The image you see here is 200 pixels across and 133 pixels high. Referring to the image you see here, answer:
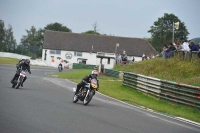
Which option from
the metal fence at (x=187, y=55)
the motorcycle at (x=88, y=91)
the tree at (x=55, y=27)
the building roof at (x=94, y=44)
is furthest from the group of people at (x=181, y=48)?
the tree at (x=55, y=27)

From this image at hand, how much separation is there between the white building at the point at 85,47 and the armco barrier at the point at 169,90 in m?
66.9

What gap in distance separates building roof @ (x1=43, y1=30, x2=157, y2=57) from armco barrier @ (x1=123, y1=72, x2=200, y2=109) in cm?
6736

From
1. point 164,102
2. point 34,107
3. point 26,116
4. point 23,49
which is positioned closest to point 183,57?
point 164,102

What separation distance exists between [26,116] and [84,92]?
20.1 ft

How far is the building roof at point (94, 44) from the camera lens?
95.9m

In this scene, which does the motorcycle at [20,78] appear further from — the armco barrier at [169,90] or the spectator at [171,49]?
the spectator at [171,49]

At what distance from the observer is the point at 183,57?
32281 millimetres

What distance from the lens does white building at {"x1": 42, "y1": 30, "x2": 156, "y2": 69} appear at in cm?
9506

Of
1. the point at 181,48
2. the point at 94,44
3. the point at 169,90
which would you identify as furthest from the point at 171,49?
the point at 94,44

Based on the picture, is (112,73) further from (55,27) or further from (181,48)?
(55,27)

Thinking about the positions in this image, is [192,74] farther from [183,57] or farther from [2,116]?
[2,116]

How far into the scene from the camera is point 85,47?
96.6 meters

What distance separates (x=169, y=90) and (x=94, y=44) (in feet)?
247

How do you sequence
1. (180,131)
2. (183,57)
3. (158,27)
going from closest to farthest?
(180,131) → (183,57) → (158,27)
